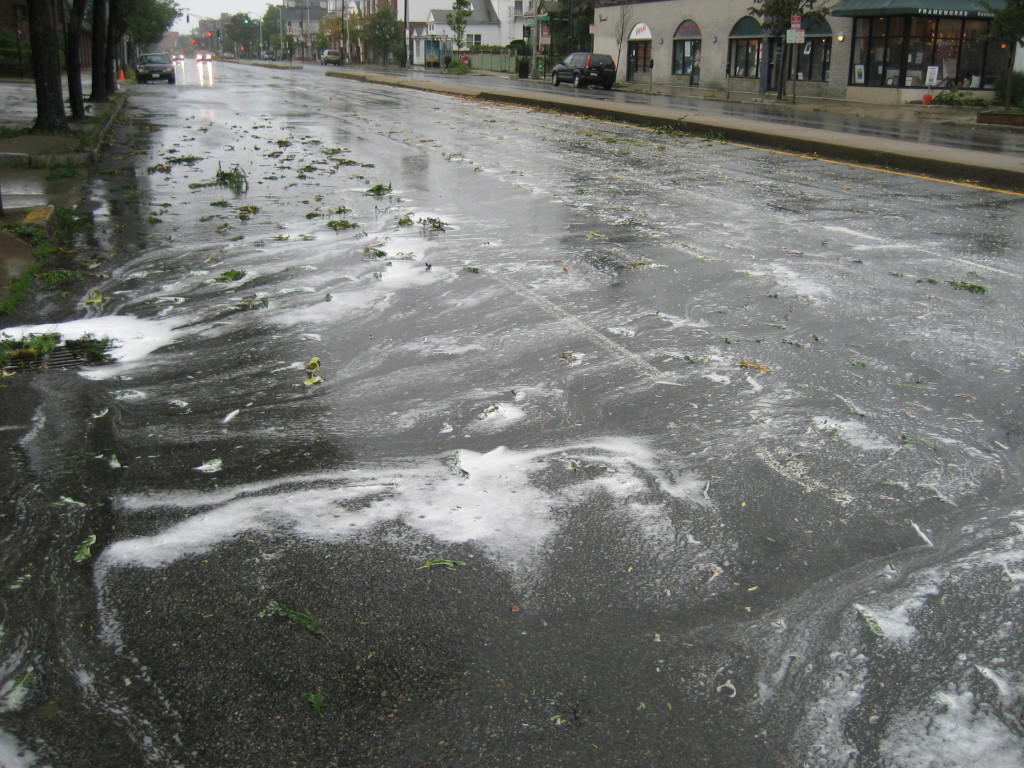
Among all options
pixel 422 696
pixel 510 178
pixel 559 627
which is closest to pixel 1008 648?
pixel 559 627

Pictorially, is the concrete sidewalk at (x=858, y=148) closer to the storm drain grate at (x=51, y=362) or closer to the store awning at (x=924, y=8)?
the storm drain grate at (x=51, y=362)

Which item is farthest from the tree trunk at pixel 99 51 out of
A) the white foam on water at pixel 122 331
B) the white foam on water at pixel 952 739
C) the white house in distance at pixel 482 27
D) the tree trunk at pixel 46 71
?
the white house in distance at pixel 482 27

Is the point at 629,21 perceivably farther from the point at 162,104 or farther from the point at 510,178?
the point at 510,178

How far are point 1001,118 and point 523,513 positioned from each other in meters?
29.8

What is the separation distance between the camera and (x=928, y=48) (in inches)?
1468

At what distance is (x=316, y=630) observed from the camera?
10.2ft

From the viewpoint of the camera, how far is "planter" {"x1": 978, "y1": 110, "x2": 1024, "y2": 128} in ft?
90.6

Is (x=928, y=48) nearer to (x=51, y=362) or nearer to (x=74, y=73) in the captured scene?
(x=74, y=73)

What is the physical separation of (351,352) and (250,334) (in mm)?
873

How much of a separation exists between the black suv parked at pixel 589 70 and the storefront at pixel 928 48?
12.9 m

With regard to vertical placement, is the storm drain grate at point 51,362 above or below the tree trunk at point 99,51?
below

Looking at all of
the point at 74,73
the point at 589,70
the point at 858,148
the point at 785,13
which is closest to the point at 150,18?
the point at 589,70

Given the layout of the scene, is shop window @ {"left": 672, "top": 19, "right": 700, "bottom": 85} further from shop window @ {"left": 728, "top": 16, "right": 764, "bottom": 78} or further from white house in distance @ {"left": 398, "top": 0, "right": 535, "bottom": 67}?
white house in distance @ {"left": 398, "top": 0, "right": 535, "bottom": 67}

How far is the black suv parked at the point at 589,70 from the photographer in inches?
1882
